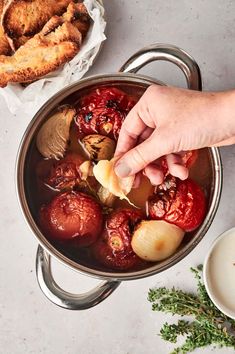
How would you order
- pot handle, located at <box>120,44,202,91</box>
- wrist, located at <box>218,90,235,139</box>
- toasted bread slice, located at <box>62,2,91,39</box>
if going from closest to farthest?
wrist, located at <box>218,90,235,139</box> < pot handle, located at <box>120,44,202,91</box> < toasted bread slice, located at <box>62,2,91,39</box>

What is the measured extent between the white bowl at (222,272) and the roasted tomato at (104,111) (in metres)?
0.32

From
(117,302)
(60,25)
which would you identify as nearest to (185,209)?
(117,302)

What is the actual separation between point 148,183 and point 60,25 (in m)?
0.37

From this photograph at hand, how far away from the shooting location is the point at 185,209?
1.31 metres

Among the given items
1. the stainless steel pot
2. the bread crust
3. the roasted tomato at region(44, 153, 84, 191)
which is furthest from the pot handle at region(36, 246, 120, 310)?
the bread crust

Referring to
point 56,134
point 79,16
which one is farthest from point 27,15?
point 56,134

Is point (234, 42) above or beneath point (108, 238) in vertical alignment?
above

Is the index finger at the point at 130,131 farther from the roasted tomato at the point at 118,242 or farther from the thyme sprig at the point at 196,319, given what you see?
the thyme sprig at the point at 196,319

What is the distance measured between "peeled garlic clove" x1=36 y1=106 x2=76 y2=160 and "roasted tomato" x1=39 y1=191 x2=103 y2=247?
9cm

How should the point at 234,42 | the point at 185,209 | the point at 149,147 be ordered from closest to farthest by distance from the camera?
1. the point at 149,147
2. the point at 185,209
3. the point at 234,42

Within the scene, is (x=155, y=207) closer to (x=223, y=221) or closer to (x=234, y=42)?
(x=223, y=221)

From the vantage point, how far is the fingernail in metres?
1.24

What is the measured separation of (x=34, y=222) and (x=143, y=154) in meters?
0.26

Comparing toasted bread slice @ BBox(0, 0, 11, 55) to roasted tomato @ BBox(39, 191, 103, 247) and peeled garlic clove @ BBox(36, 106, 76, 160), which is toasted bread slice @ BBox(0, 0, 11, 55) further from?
roasted tomato @ BBox(39, 191, 103, 247)
